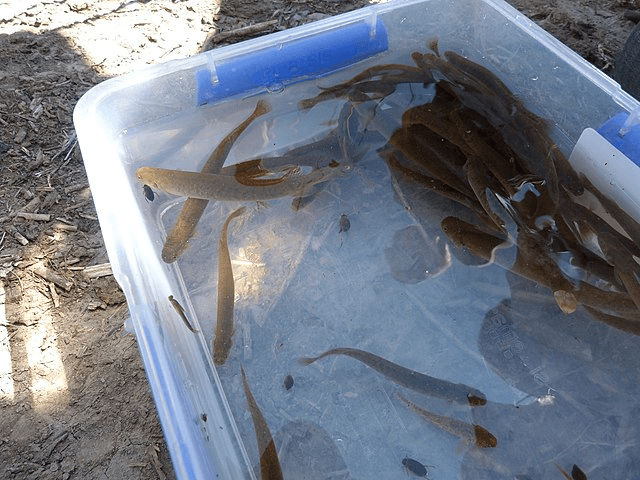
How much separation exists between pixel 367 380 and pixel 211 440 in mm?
509

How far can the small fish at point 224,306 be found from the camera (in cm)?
182

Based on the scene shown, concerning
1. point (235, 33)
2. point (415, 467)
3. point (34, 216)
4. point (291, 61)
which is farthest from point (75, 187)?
point (415, 467)

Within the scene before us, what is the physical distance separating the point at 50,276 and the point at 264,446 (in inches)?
38.7

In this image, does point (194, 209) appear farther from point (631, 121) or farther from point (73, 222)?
point (631, 121)

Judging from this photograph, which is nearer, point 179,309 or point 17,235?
point 179,309

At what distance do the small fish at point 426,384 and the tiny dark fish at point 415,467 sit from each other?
0.21 meters

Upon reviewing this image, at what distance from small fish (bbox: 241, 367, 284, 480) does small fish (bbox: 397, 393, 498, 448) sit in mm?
430

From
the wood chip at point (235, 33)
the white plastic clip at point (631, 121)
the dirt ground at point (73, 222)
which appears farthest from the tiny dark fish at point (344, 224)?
the wood chip at point (235, 33)

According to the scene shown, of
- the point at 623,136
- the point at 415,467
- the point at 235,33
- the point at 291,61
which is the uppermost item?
the point at 623,136

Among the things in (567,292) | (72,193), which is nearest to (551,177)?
(567,292)

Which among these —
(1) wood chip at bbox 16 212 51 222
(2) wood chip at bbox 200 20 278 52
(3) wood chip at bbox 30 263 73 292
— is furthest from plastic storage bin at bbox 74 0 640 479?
(2) wood chip at bbox 200 20 278 52

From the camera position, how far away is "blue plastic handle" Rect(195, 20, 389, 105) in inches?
76.0

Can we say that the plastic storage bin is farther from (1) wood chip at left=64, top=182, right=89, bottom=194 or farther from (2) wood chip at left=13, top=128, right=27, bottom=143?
(2) wood chip at left=13, top=128, right=27, bottom=143

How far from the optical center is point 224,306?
190 centimetres
